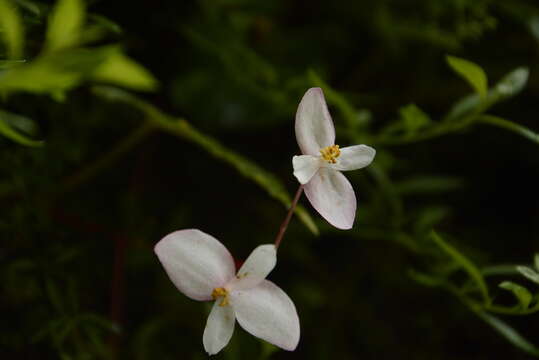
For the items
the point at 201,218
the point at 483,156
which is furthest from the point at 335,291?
the point at 483,156

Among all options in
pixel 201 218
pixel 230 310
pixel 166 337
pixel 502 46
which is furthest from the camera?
pixel 502 46

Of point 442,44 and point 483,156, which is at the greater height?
point 442,44

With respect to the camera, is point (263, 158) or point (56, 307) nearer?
point (56, 307)

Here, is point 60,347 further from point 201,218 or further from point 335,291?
point 335,291

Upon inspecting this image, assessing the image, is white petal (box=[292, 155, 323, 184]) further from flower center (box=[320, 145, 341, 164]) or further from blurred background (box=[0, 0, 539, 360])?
blurred background (box=[0, 0, 539, 360])

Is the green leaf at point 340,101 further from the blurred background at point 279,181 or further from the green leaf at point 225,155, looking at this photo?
the green leaf at point 225,155

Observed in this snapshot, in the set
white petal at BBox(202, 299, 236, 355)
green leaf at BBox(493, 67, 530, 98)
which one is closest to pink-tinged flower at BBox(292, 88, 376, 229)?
white petal at BBox(202, 299, 236, 355)
